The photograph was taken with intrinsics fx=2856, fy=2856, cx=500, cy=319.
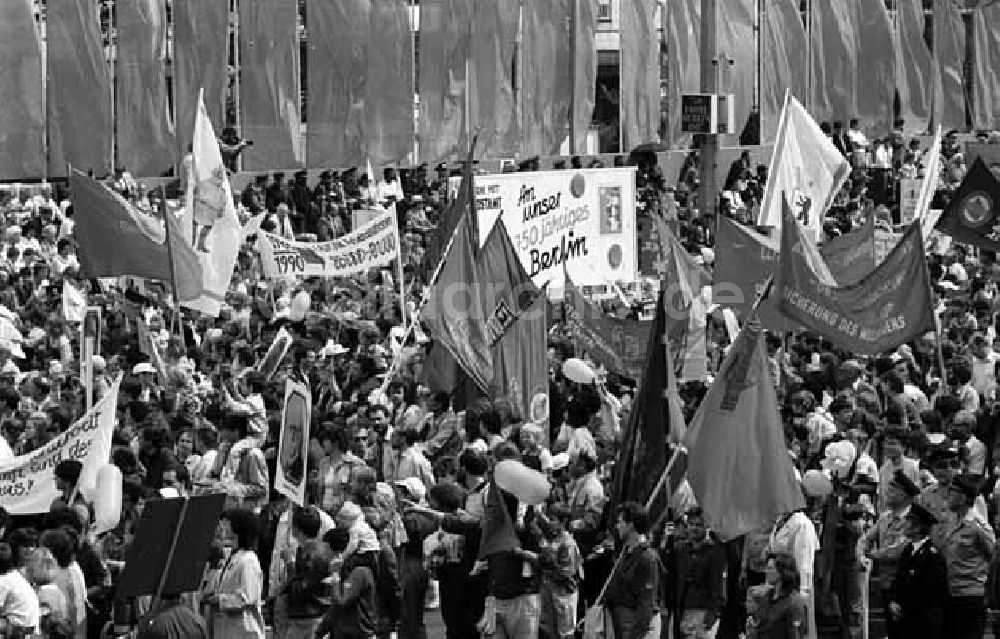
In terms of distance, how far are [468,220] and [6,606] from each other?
8447 mm

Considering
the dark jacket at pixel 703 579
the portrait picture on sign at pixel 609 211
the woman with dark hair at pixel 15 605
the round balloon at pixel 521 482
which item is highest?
the portrait picture on sign at pixel 609 211

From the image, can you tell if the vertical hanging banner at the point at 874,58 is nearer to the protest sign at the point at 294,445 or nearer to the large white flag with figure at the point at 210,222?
the large white flag with figure at the point at 210,222

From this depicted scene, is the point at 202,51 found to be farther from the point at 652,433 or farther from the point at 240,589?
the point at 240,589

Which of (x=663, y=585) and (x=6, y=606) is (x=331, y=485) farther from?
(x=6, y=606)

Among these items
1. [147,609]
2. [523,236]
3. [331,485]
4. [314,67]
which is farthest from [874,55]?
[147,609]

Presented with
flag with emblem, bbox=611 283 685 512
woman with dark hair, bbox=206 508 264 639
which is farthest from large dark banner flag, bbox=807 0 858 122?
woman with dark hair, bbox=206 508 264 639

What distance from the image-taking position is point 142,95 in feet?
108

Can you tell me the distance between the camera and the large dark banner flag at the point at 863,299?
19297mm

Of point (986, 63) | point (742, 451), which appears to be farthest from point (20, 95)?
point (742, 451)

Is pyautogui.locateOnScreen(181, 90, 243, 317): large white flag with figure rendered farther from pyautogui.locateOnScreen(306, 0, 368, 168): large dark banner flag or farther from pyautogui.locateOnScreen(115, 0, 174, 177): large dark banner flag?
pyautogui.locateOnScreen(306, 0, 368, 168): large dark banner flag

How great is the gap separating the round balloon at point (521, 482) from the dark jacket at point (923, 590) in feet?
6.14

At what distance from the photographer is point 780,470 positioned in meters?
14.9

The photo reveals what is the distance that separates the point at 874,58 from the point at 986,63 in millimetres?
3301

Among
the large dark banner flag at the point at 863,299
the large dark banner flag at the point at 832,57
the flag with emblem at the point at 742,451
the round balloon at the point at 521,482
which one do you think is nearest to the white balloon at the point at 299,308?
the large dark banner flag at the point at 863,299
